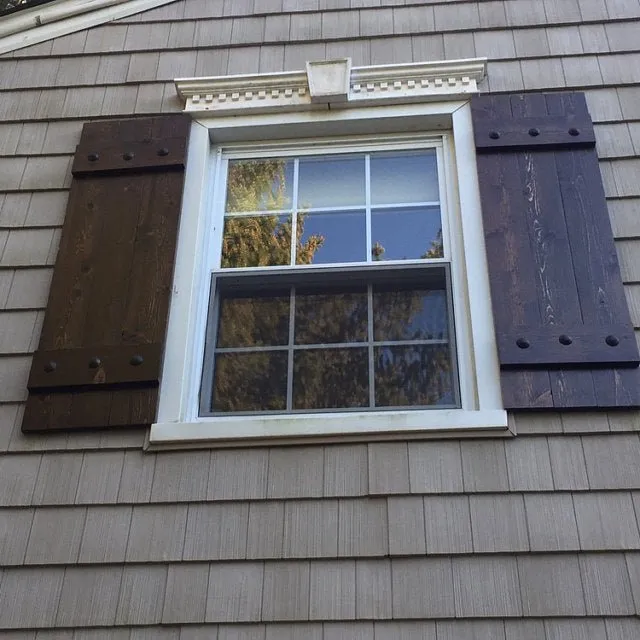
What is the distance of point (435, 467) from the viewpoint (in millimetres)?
2676

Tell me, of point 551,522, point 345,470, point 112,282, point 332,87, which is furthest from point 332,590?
point 332,87

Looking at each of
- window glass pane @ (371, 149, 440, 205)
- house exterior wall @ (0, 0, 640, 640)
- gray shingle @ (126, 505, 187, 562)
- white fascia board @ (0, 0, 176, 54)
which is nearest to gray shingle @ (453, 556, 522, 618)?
house exterior wall @ (0, 0, 640, 640)

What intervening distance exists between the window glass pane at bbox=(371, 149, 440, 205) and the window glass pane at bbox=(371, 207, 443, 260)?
2.8 inches

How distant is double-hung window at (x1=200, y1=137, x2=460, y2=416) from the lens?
297 cm

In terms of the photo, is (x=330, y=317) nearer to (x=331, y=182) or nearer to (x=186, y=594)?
(x=331, y=182)

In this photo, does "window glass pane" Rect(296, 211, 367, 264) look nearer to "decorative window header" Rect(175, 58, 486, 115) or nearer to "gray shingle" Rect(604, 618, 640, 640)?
"decorative window header" Rect(175, 58, 486, 115)

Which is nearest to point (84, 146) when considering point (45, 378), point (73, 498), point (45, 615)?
point (45, 378)

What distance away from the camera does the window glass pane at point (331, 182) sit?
11.5ft

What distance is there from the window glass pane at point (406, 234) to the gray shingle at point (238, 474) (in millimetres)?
1013

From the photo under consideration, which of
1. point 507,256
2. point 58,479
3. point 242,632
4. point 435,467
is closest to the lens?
point 242,632

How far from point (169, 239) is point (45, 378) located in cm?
74

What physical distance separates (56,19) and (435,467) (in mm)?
2984

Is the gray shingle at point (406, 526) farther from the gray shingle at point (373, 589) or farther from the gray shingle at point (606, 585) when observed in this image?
the gray shingle at point (606, 585)

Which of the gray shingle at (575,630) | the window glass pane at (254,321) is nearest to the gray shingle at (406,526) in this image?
the gray shingle at (575,630)
